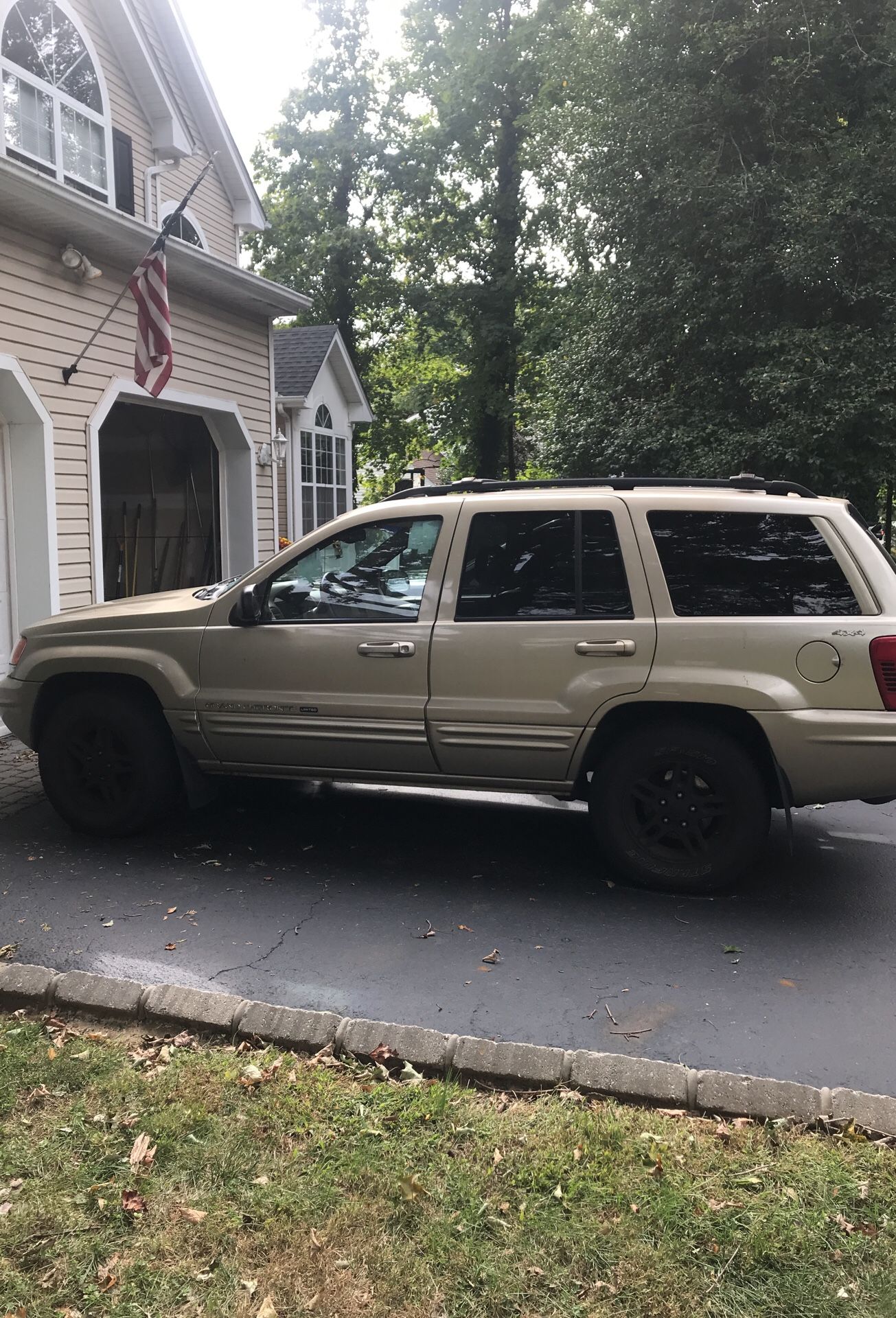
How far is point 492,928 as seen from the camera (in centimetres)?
429

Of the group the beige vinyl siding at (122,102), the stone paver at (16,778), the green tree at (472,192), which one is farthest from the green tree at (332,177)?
the stone paver at (16,778)

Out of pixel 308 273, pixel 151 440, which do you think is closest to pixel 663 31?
pixel 151 440

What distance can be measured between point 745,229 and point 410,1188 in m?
16.1

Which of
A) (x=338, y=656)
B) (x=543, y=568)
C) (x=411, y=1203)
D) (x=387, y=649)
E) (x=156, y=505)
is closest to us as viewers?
(x=411, y=1203)

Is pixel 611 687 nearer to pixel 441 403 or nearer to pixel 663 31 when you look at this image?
pixel 663 31

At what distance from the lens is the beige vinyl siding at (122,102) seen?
10.4 metres

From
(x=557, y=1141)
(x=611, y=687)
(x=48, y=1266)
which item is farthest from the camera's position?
(x=611, y=687)

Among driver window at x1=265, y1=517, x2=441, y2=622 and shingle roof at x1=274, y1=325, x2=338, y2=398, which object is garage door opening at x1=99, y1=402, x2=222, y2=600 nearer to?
shingle roof at x1=274, y1=325, x2=338, y2=398

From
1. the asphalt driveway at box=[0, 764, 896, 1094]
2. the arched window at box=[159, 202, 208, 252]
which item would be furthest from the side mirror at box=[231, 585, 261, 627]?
the arched window at box=[159, 202, 208, 252]

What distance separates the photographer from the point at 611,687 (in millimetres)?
4512

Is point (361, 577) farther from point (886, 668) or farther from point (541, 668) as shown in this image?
point (886, 668)

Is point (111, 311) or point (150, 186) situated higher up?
point (150, 186)

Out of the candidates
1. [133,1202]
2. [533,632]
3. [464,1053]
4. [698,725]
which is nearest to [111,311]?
[533,632]

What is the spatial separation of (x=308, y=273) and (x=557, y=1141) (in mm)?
29405
